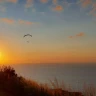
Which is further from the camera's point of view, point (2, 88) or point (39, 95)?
point (2, 88)

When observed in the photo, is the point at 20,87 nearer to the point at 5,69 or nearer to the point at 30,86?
the point at 30,86

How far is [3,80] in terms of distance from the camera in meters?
11.0

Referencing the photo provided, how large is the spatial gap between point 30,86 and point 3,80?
1.20 metres

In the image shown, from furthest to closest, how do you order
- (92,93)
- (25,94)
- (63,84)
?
(63,84), (92,93), (25,94)

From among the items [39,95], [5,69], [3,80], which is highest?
[5,69]

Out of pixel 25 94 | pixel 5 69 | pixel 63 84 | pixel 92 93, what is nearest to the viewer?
pixel 25 94

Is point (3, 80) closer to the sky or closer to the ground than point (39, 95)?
closer to the sky

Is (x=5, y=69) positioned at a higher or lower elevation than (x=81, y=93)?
higher

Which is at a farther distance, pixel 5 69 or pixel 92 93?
pixel 5 69

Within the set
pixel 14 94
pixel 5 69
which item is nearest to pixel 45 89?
pixel 14 94

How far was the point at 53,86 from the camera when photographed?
35.5 feet

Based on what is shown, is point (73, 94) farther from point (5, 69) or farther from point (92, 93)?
point (5, 69)

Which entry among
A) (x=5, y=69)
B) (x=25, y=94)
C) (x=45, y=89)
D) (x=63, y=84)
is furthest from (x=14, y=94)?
(x=5, y=69)

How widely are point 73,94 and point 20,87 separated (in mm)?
1978
